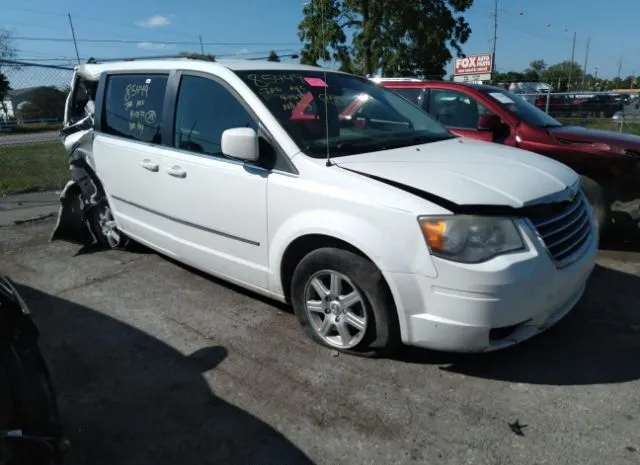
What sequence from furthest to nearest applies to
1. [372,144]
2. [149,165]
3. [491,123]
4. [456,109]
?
[456,109] < [491,123] < [149,165] < [372,144]

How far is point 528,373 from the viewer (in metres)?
3.05

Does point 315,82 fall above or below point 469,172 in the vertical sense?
above

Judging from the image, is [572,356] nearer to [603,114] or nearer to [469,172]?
[469,172]

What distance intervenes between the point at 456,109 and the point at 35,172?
900cm

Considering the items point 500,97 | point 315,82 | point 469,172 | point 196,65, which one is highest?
point 196,65

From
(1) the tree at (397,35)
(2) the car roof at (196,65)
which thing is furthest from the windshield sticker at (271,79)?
(1) the tree at (397,35)

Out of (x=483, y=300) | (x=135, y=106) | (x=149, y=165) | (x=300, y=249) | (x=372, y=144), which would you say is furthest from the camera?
(x=135, y=106)

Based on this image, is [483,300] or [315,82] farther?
[315,82]

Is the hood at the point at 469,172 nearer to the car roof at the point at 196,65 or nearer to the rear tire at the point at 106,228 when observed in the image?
the car roof at the point at 196,65

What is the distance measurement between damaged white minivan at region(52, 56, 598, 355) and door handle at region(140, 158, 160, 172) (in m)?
0.02

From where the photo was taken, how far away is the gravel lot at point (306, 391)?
248 cm

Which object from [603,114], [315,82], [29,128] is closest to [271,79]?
[315,82]

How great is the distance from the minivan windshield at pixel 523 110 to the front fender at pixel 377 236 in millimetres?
3638

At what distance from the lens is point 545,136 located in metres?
5.47
